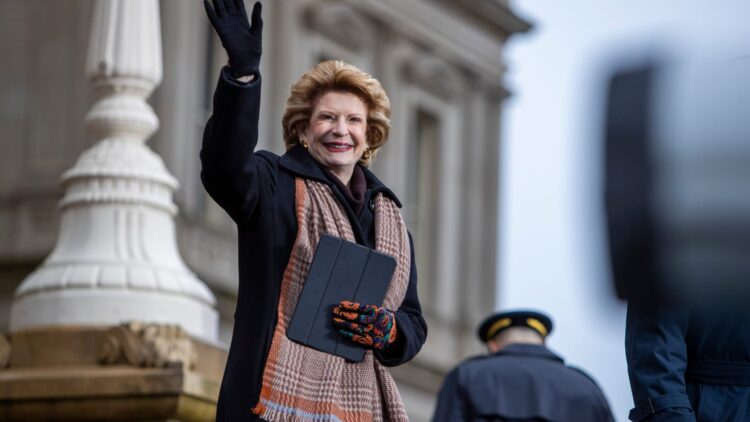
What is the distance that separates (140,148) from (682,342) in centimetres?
259

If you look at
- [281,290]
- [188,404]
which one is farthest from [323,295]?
[188,404]

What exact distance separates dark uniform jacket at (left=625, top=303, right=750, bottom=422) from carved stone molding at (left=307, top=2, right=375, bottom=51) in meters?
30.2

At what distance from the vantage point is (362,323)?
380cm

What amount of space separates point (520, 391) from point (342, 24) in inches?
1122

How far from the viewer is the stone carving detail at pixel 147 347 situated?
19.1 feet

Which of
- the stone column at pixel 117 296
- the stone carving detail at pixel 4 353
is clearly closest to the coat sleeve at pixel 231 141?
the stone column at pixel 117 296

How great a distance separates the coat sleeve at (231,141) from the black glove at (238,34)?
0.09 ft

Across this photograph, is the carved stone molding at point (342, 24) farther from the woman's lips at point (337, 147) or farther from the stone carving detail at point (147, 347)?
the woman's lips at point (337, 147)

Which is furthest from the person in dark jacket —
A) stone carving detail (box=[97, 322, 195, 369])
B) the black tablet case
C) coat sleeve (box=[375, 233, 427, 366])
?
the black tablet case

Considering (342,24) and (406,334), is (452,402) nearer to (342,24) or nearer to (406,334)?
(406,334)

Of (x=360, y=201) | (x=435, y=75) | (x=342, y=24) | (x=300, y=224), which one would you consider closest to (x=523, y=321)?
(x=360, y=201)

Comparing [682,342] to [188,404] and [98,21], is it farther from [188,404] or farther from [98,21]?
[98,21]

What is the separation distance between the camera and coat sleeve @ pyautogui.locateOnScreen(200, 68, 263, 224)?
11.8ft

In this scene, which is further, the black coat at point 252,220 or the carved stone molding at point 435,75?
the carved stone molding at point 435,75
